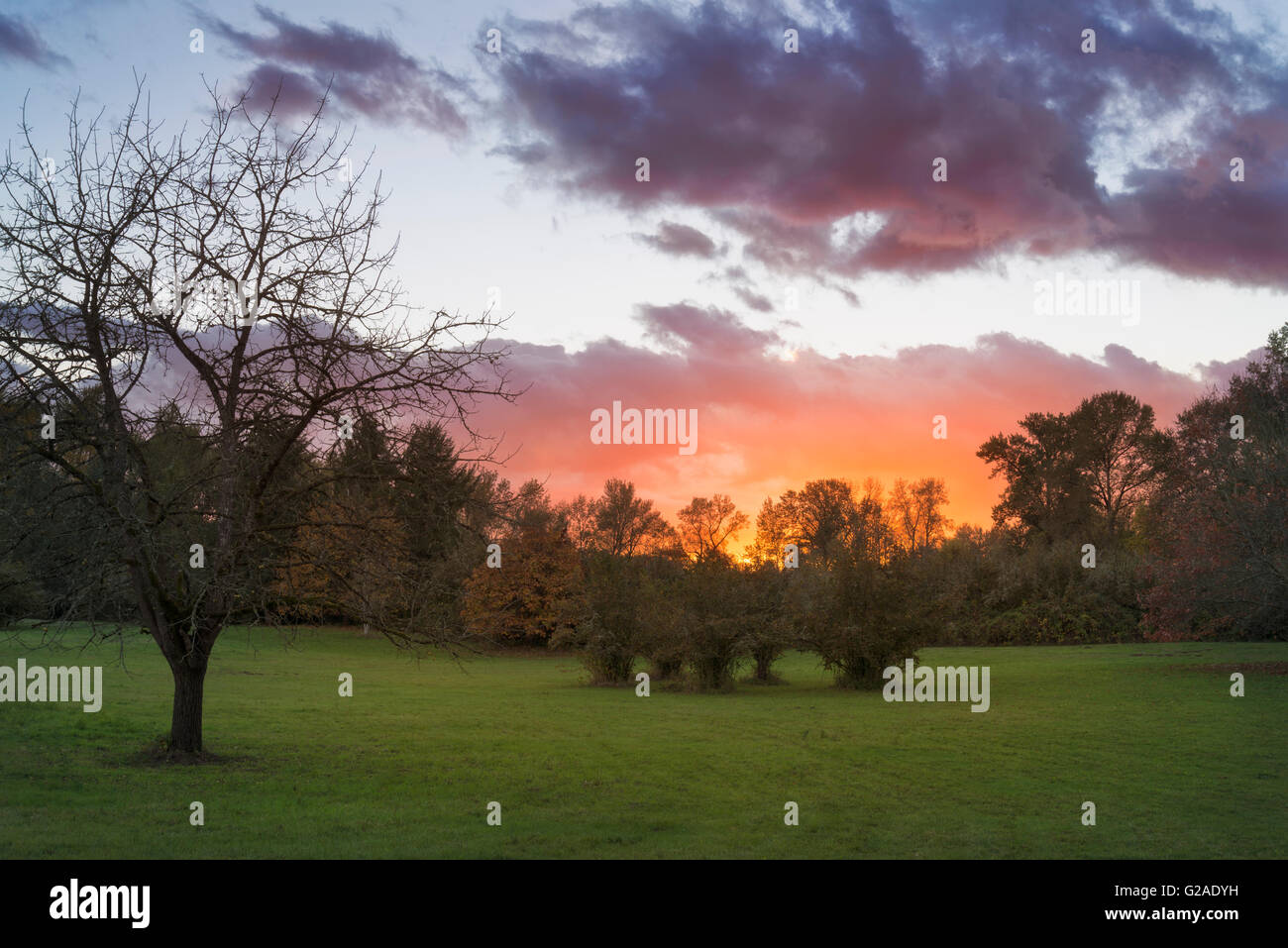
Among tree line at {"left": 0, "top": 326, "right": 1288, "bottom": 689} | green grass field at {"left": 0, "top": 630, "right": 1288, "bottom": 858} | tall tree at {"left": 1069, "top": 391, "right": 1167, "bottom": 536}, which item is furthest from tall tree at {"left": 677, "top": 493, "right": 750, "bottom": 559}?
green grass field at {"left": 0, "top": 630, "right": 1288, "bottom": 858}

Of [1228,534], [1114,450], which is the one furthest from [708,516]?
[1228,534]

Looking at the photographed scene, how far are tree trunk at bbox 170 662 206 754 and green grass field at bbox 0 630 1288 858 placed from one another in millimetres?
471

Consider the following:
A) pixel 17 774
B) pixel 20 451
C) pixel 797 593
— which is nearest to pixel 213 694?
pixel 17 774

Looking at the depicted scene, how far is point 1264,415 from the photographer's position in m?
35.1

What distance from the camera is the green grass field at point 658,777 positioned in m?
9.70

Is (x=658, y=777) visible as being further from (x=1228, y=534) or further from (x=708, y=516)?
(x=708, y=516)

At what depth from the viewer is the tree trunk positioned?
544 inches

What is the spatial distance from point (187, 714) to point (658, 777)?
22.6 feet

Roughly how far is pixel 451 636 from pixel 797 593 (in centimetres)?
1726

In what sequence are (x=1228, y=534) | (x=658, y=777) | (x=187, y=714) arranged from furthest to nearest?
(x=1228, y=534)
(x=187, y=714)
(x=658, y=777)

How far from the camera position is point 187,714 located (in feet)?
45.9

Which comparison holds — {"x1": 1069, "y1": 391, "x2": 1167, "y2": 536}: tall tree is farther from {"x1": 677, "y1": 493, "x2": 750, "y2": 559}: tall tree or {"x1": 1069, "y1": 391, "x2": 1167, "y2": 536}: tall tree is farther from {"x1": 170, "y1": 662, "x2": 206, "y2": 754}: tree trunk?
{"x1": 170, "y1": 662, "x2": 206, "y2": 754}: tree trunk

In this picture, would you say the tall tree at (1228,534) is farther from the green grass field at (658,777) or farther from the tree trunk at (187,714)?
the tree trunk at (187,714)
